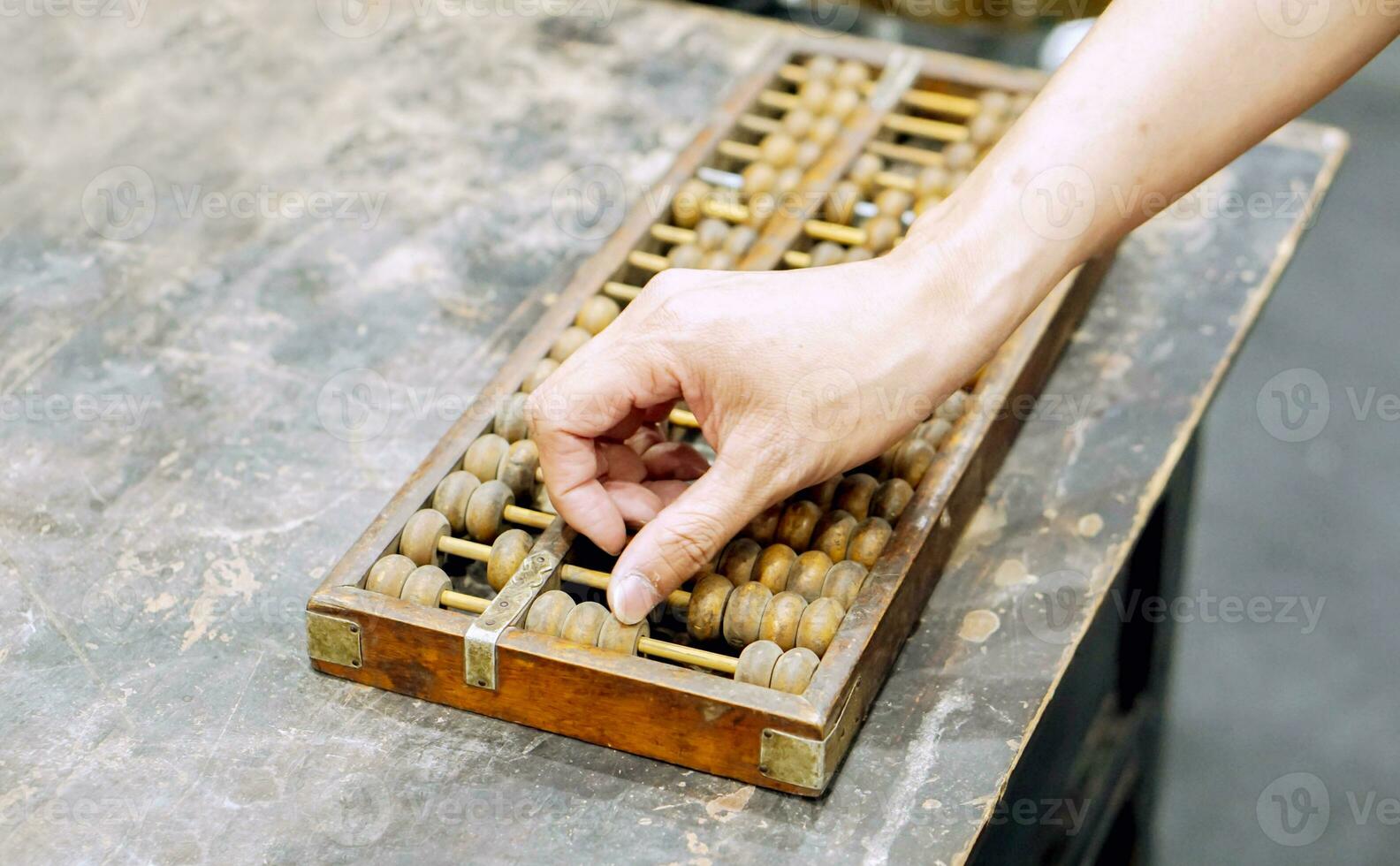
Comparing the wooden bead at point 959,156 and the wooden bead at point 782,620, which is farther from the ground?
the wooden bead at point 959,156

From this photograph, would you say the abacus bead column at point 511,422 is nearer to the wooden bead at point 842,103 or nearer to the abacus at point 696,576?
the abacus at point 696,576

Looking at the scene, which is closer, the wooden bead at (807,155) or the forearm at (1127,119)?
the forearm at (1127,119)

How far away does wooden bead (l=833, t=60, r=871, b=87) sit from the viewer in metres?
2.74

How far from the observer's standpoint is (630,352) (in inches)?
70.4

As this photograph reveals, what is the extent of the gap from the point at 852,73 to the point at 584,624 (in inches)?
55.4

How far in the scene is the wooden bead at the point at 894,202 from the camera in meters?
2.45

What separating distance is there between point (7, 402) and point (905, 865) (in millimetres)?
1454

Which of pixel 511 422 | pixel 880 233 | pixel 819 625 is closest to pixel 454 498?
pixel 511 422

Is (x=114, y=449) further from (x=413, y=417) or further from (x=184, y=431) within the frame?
(x=413, y=417)

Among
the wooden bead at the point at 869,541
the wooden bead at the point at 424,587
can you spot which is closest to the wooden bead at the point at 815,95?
the wooden bead at the point at 869,541

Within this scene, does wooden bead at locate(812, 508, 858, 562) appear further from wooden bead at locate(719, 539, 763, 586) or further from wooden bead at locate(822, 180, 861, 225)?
wooden bead at locate(822, 180, 861, 225)

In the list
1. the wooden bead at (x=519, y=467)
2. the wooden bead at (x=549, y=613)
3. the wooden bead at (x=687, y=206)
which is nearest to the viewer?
the wooden bead at (x=549, y=613)

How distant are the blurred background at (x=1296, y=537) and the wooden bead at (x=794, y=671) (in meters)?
1.91

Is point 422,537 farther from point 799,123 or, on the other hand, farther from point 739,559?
point 799,123
